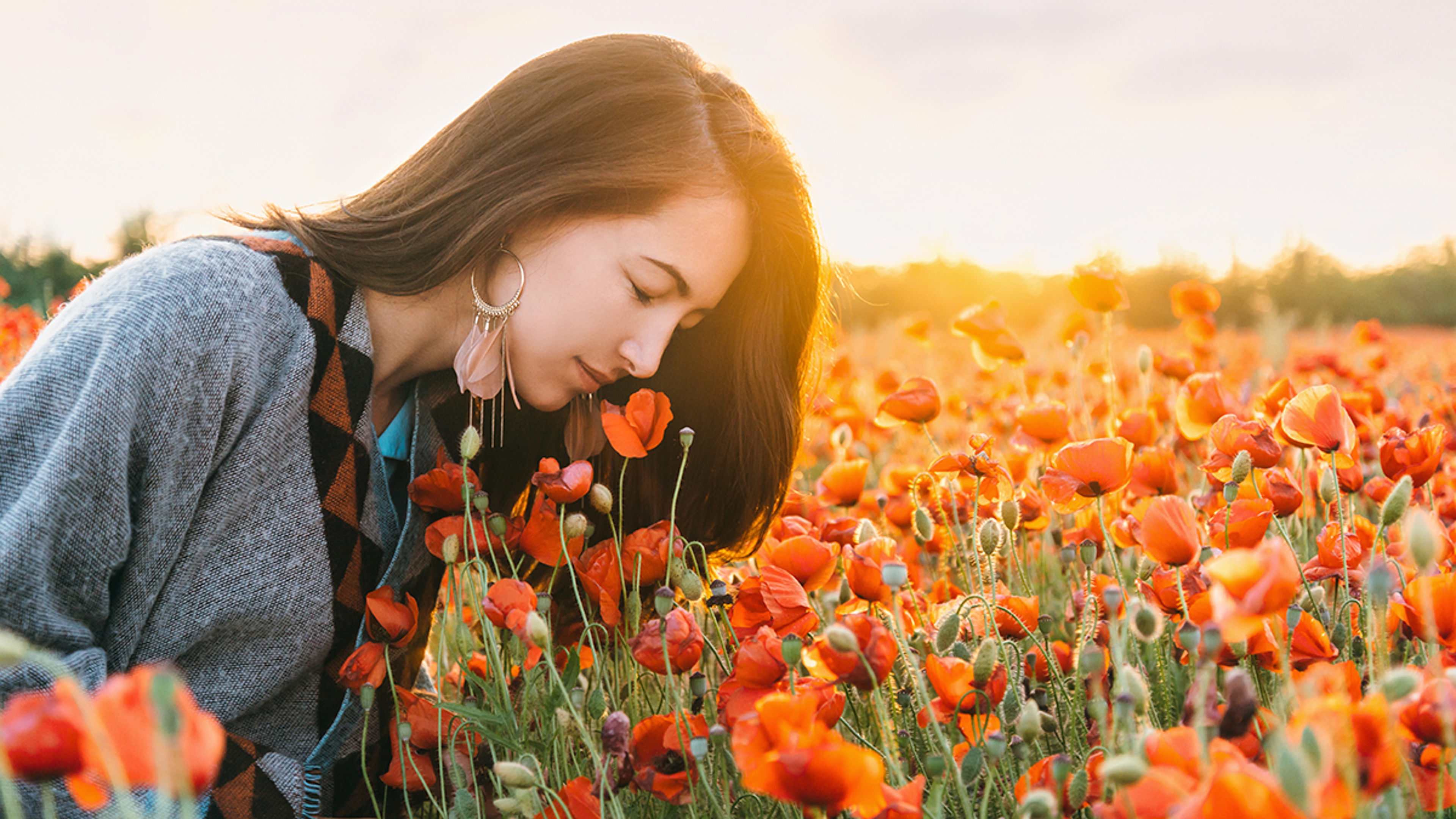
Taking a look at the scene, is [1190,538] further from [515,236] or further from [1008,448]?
[1008,448]

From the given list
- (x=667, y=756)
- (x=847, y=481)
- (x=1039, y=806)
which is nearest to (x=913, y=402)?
(x=847, y=481)

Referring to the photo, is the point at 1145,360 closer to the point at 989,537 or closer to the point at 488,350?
the point at 989,537

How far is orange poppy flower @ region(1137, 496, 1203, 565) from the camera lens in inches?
37.1

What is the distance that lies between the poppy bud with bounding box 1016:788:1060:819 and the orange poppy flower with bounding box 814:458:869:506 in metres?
1.02

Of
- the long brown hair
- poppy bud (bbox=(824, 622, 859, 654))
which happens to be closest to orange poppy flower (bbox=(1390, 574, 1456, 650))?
poppy bud (bbox=(824, 622, 859, 654))

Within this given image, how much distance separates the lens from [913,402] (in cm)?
176

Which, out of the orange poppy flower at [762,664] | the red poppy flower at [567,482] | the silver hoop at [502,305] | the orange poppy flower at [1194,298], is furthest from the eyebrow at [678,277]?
the orange poppy flower at [1194,298]

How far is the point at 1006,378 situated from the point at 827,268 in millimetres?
2938

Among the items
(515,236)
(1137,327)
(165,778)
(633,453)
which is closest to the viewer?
(165,778)

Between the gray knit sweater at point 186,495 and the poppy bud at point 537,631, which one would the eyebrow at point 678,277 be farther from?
the poppy bud at point 537,631

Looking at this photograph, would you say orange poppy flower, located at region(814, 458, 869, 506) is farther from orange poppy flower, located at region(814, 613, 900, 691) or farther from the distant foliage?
the distant foliage

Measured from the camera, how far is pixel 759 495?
1.97 metres

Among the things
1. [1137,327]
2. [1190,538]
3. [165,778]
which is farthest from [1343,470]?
[1137,327]

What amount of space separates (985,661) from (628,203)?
944 millimetres
